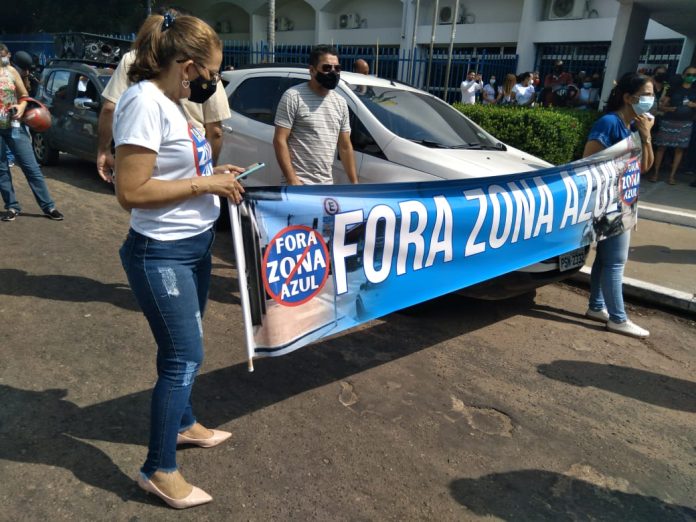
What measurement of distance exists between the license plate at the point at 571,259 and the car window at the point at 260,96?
300cm

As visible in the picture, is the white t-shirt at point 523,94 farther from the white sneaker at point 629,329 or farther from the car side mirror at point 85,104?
the white sneaker at point 629,329

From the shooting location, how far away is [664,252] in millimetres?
6457

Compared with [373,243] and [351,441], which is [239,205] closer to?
[373,243]

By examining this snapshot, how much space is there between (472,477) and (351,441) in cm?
63

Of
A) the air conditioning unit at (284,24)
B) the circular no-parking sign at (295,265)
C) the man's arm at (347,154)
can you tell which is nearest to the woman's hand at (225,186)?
the circular no-parking sign at (295,265)

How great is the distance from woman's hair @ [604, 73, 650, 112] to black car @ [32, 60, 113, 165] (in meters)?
6.65

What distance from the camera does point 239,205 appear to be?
92.0 inches

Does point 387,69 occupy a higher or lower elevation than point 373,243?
higher

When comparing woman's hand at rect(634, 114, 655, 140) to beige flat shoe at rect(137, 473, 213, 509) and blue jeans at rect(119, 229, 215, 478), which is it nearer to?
blue jeans at rect(119, 229, 215, 478)

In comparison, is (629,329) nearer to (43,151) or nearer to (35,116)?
(35,116)

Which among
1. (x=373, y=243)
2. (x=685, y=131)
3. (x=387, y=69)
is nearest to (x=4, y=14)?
(x=387, y=69)

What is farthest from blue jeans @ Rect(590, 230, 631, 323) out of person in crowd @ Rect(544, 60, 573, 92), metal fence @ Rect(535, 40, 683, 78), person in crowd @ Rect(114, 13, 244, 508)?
metal fence @ Rect(535, 40, 683, 78)

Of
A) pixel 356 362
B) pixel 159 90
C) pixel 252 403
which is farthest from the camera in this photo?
pixel 356 362

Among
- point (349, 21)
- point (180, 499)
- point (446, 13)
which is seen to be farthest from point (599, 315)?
point (349, 21)
